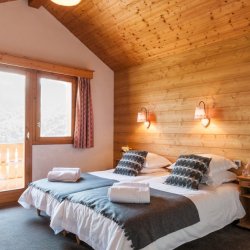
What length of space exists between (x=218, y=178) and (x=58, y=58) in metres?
3.15

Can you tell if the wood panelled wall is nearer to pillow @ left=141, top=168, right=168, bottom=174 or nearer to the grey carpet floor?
pillow @ left=141, top=168, right=168, bottom=174

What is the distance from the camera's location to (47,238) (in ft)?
8.75

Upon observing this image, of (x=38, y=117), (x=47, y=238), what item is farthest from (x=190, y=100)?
(x=47, y=238)

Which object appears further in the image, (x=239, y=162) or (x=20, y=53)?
(x=20, y=53)

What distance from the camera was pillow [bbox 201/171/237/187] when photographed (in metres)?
2.93

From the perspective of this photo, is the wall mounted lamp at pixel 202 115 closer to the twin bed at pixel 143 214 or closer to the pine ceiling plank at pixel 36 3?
the twin bed at pixel 143 214

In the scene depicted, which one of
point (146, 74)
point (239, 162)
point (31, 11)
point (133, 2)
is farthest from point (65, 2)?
point (239, 162)

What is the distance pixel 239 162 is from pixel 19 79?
3.40 m

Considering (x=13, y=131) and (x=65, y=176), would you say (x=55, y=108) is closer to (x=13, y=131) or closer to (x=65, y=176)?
(x=13, y=131)

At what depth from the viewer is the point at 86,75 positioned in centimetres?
454

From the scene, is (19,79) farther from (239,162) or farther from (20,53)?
(239,162)

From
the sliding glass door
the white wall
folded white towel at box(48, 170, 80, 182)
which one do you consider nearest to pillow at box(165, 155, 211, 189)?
folded white towel at box(48, 170, 80, 182)

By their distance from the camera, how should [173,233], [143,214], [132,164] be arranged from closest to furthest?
[143,214]
[173,233]
[132,164]

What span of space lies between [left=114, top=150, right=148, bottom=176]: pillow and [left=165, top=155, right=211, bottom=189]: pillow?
64 cm
